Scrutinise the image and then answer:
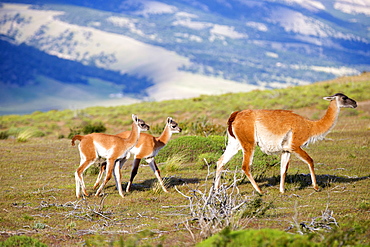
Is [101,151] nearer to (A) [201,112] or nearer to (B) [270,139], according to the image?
(B) [270,139]

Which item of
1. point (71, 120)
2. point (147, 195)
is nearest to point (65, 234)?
point (147, 195)

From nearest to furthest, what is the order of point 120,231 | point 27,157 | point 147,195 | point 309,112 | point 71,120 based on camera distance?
point 120,231, point 147,195, point 27,157, point 309,112, point 71,120

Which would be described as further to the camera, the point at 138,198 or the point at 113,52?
the point at 113,52

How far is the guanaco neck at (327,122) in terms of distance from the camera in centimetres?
1048

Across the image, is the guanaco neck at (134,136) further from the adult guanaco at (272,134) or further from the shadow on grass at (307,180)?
the shadow on grass at (307,180)

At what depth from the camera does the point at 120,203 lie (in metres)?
9.83

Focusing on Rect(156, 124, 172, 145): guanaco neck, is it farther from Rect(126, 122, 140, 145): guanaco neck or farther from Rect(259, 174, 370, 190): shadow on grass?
Rect(259, 174, 370, 190): shadow on grass

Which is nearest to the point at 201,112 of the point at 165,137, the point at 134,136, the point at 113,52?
the point at 165,137

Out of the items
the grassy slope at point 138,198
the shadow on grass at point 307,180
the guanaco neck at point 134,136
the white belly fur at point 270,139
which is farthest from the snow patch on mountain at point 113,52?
the white belly fur at point 270,139

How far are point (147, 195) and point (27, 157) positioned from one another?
275 inches

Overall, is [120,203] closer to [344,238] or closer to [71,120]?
[344,238]

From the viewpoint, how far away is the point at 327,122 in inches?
418

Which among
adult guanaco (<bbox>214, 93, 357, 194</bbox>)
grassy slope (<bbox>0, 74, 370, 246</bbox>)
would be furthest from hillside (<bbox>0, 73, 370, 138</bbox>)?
adult guanaco (<bbox>214, 93, 357, 194</bbox>)

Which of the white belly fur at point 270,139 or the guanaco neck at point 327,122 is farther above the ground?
the guanaco neck at point 327,122
